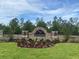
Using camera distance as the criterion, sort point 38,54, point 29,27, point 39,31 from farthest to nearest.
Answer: point 29,27 < point 39,31 < point 38,54

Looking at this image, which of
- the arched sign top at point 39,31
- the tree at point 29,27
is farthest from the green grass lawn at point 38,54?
the tree at point 29,27

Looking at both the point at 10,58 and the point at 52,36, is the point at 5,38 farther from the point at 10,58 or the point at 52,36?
the point at 10,58

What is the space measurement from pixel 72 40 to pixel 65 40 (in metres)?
1.54

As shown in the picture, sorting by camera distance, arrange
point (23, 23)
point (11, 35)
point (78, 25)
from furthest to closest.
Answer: point (23, 23) < point (78, 25) < point (11, 35)

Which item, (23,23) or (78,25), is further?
(23,23)

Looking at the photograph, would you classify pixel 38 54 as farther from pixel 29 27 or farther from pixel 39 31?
pixel 29 27

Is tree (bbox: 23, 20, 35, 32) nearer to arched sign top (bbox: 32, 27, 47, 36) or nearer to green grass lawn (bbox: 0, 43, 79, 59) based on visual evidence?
arched sign top (bbox: 32, 27, 47, 36)

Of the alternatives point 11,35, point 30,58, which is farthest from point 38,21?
point 30,58

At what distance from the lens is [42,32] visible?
154ft

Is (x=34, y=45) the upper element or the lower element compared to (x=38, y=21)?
lower

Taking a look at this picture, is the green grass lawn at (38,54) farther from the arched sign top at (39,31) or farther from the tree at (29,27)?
the tree at (29,27)

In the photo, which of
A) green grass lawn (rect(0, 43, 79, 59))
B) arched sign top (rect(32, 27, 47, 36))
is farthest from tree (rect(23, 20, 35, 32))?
green grass lawn (rect(0, 43, 79, 59))

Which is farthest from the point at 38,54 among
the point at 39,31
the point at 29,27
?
the point at 29,27

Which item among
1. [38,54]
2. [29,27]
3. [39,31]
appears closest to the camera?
[38,54]
